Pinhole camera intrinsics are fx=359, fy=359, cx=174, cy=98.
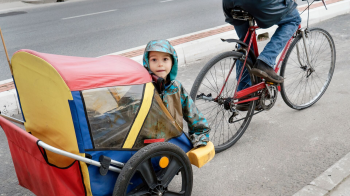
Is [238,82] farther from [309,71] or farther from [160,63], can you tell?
[309,71]

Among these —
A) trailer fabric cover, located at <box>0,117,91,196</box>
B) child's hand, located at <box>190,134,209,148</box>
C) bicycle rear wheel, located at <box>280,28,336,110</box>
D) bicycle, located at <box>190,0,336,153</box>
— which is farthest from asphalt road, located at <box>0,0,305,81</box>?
child's hand, located at <box>190,134,209,148</box>

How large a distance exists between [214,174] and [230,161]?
0.26 meters

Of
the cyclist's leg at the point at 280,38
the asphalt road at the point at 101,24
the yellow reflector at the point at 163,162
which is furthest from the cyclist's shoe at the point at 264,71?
the asphalt road at the point at 101,24

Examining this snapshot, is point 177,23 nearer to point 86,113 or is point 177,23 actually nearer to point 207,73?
point 207,73

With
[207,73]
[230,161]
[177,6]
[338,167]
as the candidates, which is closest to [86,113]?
[207,73]

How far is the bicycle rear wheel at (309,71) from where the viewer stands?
390 cm

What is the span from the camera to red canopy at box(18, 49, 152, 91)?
1927 millimetres

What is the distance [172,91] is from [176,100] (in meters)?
0.07

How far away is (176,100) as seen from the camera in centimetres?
254

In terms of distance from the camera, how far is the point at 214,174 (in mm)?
3117

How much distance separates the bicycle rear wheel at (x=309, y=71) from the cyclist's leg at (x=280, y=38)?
0.26 m

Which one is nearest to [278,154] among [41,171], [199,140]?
[199,140]

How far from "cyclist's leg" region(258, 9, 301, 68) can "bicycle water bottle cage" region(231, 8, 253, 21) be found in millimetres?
357

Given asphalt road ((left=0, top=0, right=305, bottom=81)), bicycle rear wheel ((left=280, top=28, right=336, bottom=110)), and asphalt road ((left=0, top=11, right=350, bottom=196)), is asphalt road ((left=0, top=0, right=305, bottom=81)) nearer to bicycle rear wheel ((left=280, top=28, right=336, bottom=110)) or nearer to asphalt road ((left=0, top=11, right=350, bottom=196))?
bicycle rear wheel ((left=280, top=28, right=336, bottom=110))
